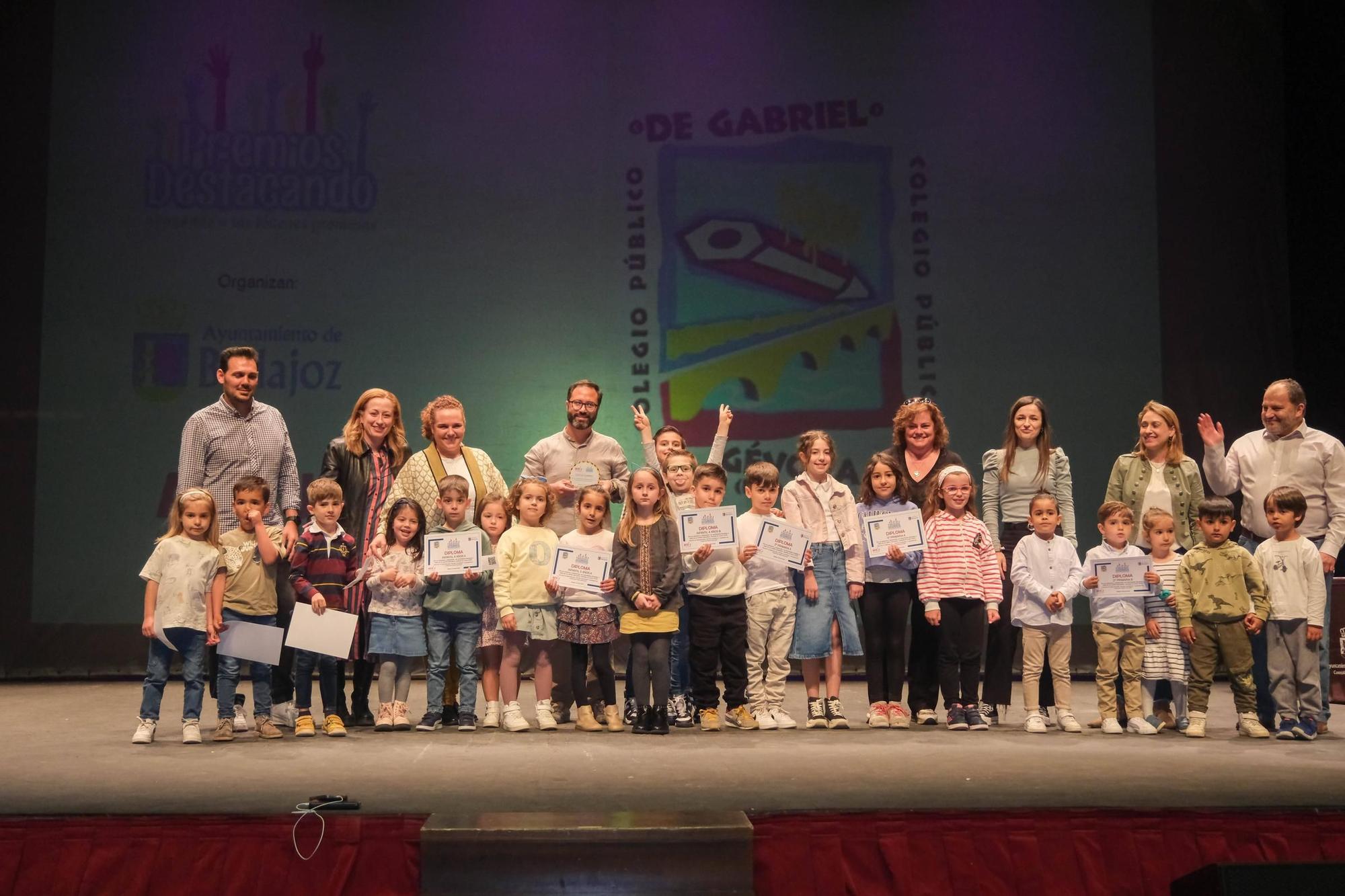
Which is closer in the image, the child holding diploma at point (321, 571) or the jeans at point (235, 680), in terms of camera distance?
the jeans at point (235, 680)

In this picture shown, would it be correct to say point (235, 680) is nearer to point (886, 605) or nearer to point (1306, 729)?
point (886, 605)

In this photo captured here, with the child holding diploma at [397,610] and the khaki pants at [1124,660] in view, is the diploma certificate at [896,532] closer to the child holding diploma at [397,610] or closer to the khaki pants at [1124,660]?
the khaki pants at [1124,660]

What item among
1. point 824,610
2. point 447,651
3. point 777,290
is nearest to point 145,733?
point 447,651

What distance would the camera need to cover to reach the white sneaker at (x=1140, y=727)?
5.33m

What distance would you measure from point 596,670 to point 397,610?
916mm

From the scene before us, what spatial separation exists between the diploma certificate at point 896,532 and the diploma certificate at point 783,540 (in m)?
0.30

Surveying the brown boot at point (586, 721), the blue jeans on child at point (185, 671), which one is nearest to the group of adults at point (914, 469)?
the brown boot at point (586, 721)

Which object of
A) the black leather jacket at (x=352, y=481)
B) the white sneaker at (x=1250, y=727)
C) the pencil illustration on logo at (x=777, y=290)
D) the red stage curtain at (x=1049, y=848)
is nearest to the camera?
the red stage curtain at (x=1049, y=848)

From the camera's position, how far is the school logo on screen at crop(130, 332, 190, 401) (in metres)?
7.57

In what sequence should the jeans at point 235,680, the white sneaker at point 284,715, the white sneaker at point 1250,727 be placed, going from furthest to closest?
the white sneaker at point 284,715 → the white sneaker at point 1250,727 → the jeans at point 235,680

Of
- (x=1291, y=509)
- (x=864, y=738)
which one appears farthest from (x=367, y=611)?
(x=1291, y=509)

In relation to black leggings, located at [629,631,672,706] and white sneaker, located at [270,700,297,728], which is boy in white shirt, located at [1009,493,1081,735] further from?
white sneaker, located at [270,700,297,728]

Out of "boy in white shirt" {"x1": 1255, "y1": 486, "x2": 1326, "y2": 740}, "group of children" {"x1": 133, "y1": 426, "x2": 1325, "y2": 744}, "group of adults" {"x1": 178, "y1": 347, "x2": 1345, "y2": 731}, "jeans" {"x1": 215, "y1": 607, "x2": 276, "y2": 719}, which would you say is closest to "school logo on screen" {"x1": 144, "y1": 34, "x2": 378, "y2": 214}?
"group of adults" {"x1": 178, "y1": 347, "x2": 1345, "y2": 731}

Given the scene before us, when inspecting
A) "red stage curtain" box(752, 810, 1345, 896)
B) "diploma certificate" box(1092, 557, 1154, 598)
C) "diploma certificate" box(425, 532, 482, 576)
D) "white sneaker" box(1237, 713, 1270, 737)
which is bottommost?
"red stage curtain" box(752, 810, 1345, 896)
